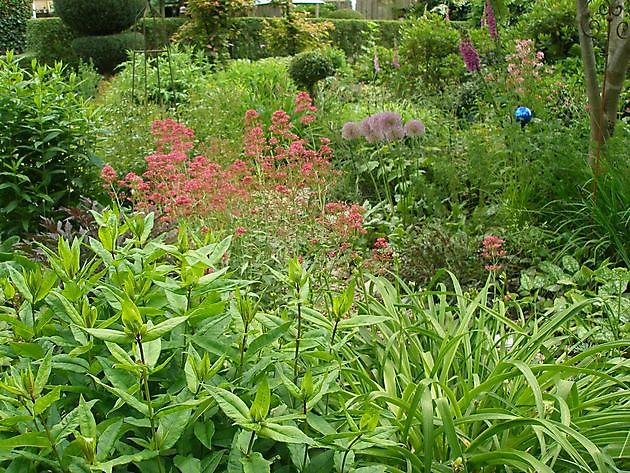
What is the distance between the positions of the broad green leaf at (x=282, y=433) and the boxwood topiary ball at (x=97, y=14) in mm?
14239

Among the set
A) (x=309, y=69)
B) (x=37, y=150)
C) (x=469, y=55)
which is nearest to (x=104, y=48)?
(x=309, y=69)

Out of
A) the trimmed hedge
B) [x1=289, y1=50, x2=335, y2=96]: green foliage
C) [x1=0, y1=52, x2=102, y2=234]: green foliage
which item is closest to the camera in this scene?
[x1=0, y1=52, x2=102, y2=234]: green foliage

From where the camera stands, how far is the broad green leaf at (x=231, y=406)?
1.15 m

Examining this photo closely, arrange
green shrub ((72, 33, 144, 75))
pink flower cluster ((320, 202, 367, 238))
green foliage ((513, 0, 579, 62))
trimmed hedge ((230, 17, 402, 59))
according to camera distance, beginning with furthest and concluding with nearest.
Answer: trimmed hedge ((230, 17, 402, 59))
green shrub ((72, 33, 144, 75))
green foliage ((513, 0, 579, 62))
pink flower cluster ((320, 202, 367, 238))

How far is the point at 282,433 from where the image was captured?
118 cm

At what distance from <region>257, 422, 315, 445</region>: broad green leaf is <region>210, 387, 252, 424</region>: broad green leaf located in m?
0.03

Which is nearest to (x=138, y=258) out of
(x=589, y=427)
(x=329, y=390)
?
(x=329, y=390)

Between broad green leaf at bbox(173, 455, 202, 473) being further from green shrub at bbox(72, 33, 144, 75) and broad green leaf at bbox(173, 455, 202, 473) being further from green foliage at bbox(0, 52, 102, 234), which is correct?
green shrub at bbox(72, 33, 144, 75)

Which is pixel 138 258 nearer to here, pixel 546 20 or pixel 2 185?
pixel 2 185

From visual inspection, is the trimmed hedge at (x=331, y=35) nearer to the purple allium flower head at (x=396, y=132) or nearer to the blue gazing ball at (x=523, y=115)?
the blue gazing ball at (x=523, y=115)

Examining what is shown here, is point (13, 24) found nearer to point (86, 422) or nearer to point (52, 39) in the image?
point (52, 39)

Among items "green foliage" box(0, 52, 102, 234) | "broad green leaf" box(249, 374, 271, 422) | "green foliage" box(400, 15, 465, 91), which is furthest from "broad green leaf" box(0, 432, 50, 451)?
"green foliage" box(400, 15, 465, 91)

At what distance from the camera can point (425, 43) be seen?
30.7ft

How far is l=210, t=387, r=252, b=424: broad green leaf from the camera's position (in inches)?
45.4
